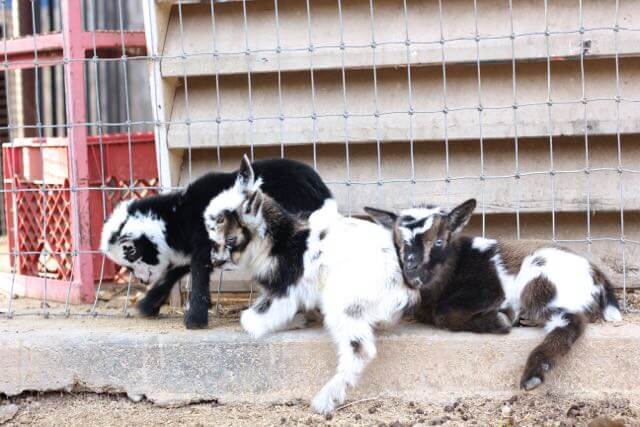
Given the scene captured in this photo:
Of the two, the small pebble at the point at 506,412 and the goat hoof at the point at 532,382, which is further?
the small pebble at the point at 506,412

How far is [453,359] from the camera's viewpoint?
15.8ft

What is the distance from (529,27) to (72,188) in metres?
3.10

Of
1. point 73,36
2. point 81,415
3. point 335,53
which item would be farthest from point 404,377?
point 73,36

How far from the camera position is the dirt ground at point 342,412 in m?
4.54

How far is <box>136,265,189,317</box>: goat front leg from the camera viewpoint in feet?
18.2

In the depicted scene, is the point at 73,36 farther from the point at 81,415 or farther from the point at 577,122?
the point at 577,122

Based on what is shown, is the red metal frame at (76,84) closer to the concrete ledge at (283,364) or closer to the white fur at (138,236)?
the white fur at (138,236)

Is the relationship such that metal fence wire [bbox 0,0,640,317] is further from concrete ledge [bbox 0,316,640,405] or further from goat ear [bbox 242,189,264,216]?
goat ear [bbox 242,189,264,216]

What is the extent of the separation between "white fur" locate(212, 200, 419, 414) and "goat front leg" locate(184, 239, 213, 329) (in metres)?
0.29

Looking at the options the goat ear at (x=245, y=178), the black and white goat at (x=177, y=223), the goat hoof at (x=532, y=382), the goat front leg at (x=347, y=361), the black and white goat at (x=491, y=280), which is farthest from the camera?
the black and white goat at (x=177, y=223)

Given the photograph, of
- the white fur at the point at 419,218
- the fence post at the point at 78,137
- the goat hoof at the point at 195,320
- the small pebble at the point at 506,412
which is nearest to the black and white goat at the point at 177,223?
the goat hoof at the point at 195,320

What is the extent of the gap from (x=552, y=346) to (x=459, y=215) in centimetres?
87

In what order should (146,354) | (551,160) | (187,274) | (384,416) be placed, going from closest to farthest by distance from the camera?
(384,416) < (146,354) < (551,160) < (187,274)

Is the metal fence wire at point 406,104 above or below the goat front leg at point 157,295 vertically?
above
